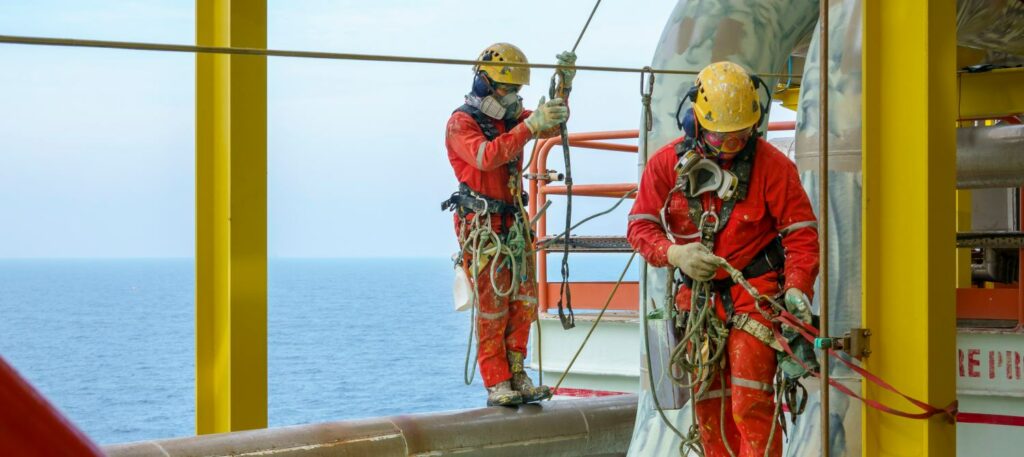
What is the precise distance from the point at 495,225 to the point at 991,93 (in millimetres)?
5537

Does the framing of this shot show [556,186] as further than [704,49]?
Yes

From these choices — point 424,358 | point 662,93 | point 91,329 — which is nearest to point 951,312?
point 662,93

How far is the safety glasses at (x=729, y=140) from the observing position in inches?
174

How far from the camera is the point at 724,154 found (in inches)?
176

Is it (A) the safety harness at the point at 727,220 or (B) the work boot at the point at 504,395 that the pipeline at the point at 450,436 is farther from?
(A) the safety harness at the point at 727,220

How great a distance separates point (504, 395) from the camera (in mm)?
5984

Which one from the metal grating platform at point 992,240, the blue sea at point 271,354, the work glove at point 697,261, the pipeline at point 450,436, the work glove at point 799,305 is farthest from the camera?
the blue sea at point 271,354

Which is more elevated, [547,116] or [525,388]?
[547,116]

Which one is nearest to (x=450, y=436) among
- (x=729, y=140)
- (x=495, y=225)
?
(x=495, y=225)

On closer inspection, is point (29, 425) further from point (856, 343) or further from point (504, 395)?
point (504, 395)

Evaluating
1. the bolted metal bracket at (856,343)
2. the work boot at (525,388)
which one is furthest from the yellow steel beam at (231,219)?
the bolted metal bracket at (856,343)

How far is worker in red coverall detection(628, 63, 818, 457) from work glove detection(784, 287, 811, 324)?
2 cm

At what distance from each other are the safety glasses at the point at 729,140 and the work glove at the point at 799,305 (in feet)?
1.85

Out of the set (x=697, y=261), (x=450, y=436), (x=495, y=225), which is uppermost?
(x=495, y=225)
